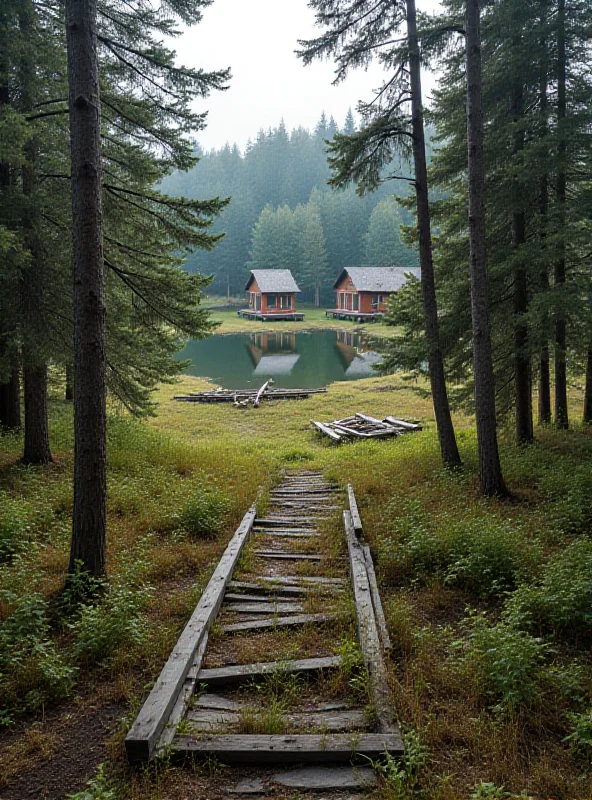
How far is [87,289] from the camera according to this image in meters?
5.80

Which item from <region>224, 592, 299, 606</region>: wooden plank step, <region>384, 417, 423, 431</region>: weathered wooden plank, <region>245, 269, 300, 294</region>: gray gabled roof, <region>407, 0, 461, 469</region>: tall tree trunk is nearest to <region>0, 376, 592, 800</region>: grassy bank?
<region>224, 592, 299, 606</region>: wooden plank step

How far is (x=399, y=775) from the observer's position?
3.09 metres

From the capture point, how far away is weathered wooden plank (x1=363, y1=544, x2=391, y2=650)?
473 cm

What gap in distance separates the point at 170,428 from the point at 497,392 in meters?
11.7

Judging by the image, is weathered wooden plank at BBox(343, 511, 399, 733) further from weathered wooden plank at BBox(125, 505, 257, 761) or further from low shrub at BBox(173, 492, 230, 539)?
low shrub at BBox(173, 492, 230, 539)

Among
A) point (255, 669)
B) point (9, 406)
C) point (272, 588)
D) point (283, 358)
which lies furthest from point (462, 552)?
point (283, 358)

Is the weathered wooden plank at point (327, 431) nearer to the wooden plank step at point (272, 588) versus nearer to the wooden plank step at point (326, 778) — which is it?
the wooden plank step at point (272, 588)

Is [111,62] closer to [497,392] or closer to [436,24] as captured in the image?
[436,24]

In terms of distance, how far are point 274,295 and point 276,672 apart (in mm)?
63215

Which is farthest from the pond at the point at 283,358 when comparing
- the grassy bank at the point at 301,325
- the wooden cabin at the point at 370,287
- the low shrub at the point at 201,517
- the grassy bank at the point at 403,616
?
the low shrub at the point at 201,517

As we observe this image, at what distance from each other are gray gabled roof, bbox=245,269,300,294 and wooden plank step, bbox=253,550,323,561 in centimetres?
5854

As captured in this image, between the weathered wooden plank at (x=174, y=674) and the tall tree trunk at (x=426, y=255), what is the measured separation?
6797mm

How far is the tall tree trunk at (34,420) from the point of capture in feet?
34.9

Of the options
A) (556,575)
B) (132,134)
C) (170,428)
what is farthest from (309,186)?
(556,575)
